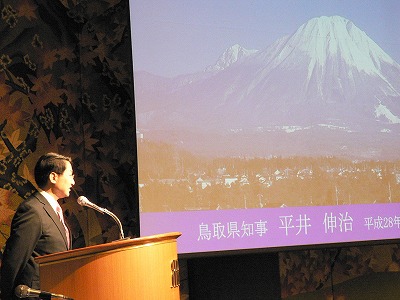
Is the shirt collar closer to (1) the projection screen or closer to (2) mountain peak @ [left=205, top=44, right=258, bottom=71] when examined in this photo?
(1) the projection screen

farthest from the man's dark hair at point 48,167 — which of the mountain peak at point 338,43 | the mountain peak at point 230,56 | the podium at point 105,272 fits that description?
the mountain peak at point 338,43

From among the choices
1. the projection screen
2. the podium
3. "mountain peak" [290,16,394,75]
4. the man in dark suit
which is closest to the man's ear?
the man in dark suit

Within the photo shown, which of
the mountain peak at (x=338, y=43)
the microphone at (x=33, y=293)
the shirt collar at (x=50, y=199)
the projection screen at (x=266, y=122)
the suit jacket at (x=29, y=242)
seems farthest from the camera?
the mountain peak at (x=338, y=43)

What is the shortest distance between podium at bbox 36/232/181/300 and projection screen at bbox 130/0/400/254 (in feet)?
4.89

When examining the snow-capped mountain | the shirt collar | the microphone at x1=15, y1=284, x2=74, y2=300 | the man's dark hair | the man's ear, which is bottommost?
the microphone at x1=15, y1=284, x2=74, y2=300

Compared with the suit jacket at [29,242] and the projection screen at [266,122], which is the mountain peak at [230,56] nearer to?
the projection screen at [266,122]

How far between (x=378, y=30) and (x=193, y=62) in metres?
1.22

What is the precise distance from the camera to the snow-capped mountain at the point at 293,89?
4.13 m

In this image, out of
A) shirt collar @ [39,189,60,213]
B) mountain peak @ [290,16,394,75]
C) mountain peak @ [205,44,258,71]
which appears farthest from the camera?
mountain peak @ [290,16,394,75]

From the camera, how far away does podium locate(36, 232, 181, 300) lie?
7.88 feet

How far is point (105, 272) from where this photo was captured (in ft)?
7.91

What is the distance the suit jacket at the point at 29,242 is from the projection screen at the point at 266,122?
1.07 m

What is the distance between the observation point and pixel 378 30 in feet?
14.6

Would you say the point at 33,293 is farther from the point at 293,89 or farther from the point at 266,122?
the point at 293,89
